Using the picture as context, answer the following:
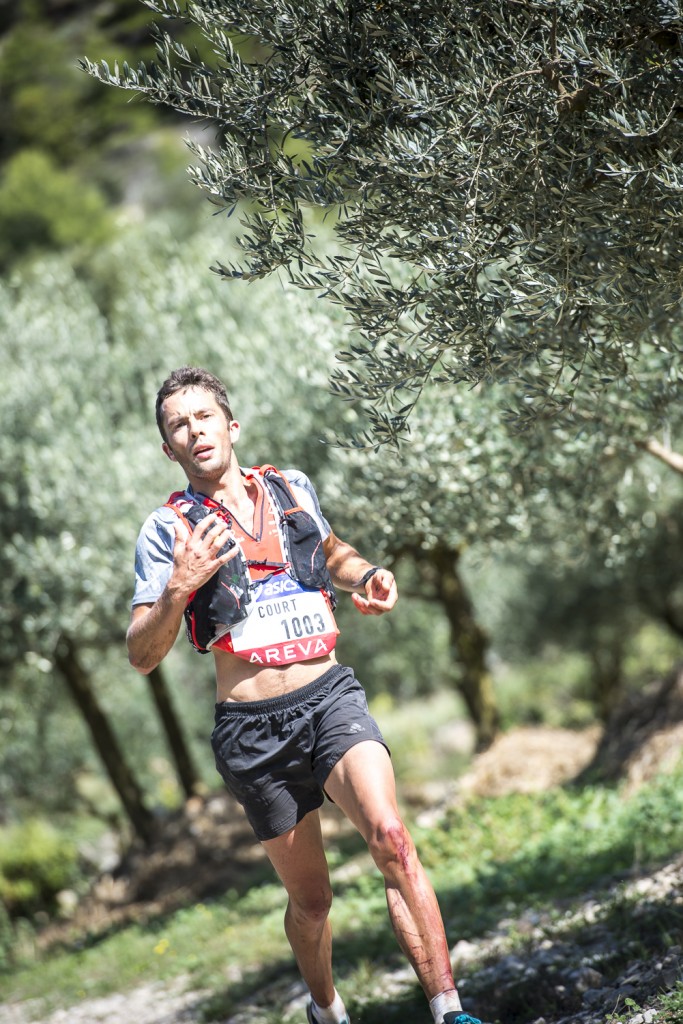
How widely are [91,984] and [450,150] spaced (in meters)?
7.25

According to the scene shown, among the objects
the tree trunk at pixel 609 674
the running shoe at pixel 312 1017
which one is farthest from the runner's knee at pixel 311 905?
the tree trunk at pixel 609 674

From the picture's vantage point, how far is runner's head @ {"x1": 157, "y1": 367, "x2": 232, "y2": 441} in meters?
4.30

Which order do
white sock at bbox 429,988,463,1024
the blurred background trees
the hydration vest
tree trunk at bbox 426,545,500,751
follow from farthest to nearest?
tree trunk at bbox 426,545,500,751
the blurred background trees
the hydration vest
white sock at bbox 429,988,463,1024

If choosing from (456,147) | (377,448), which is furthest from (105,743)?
(456,147)

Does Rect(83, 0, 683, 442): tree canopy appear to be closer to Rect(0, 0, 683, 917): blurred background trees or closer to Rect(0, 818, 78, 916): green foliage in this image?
Rect(0, 0, 683, 917): blurred background trees

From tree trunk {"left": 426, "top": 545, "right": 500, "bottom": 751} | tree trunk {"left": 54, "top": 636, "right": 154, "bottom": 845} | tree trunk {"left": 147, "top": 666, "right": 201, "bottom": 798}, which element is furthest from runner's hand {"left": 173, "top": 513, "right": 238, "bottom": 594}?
tree trunk {"left": 147, "top": 666, "right": 201, "bottom": 798}

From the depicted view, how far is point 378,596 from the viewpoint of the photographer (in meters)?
4.21

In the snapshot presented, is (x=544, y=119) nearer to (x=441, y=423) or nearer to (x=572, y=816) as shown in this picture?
(x=441, y=423)

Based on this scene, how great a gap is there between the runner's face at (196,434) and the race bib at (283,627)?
1.75 feet

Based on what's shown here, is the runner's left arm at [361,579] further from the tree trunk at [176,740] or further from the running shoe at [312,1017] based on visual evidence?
the tree trunk at [176,740]

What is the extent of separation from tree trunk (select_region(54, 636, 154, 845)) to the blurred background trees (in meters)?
0.03

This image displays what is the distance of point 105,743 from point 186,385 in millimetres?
10231

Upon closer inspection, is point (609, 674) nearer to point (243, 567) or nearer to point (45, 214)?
point (243, 567)

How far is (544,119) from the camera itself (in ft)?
14.6
